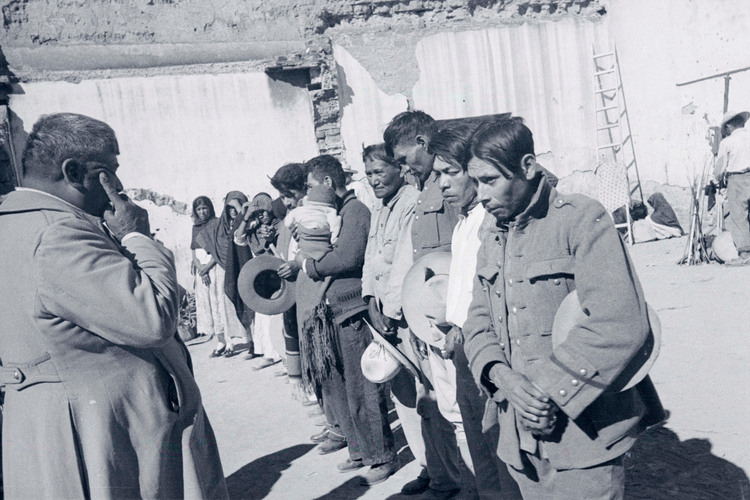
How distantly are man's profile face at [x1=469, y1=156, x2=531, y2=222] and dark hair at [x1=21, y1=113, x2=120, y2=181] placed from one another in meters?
1.22

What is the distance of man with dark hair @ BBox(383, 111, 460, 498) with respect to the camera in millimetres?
3523

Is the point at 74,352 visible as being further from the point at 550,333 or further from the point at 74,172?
the point at 550,333

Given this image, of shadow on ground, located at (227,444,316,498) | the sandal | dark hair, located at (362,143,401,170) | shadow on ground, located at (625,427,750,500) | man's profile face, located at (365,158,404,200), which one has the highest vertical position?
dark hair, located at (362,143,401,170)

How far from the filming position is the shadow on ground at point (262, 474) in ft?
14.7

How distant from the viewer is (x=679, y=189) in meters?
12.4

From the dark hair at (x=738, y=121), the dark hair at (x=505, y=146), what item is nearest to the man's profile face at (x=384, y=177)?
the dark hair at (x=505, y=146)

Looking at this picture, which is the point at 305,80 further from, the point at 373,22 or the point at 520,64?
the point at 520,64

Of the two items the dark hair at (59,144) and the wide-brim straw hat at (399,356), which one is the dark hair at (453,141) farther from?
the dark hair at (59,144)

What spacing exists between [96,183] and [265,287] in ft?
9.74

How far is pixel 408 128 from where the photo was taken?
367 centimetres

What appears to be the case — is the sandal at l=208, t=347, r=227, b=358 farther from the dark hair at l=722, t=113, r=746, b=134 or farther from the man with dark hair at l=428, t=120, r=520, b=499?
the dark hair at l=722, t=113, r=746, b=134

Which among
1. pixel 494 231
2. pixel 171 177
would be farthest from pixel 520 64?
pixel 494 231

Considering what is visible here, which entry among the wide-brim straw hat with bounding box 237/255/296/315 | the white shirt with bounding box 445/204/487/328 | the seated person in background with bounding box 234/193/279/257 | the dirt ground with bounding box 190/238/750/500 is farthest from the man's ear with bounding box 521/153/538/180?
the seated person in background with bounding box 234/193/279/257

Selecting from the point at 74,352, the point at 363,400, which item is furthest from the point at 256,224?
the point at 74,352
